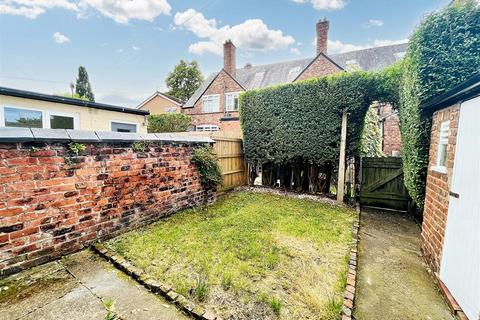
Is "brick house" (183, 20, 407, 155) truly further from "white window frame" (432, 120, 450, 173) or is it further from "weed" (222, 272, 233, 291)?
"weed" (222, 272, 233, 291)

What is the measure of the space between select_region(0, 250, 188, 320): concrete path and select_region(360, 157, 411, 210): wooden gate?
20.3 ft

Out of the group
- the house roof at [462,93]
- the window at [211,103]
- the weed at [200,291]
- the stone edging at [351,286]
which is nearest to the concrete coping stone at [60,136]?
the weed at [200,291]

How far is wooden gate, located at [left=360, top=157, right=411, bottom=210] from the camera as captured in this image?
5.86 meters

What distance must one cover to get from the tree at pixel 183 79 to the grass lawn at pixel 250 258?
3325 centimetres

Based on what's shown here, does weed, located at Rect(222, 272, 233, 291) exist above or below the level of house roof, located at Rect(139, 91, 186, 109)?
below

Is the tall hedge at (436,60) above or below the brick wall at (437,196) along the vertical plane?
above

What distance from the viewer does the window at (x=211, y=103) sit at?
21.1 metres

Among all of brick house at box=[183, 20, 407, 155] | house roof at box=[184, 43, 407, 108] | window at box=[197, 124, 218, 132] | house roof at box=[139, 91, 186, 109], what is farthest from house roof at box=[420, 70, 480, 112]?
house roof at box=[139, 91, 186, 109]

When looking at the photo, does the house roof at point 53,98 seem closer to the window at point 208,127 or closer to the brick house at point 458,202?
the brick house at point 458,202

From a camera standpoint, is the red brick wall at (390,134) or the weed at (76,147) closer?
the weed at (76,147)

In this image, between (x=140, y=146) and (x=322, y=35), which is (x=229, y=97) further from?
(x=140, y=146)

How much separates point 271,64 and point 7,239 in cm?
2507

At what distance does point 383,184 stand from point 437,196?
3.40m

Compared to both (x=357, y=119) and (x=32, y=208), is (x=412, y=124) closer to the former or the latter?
(x=357, y=119)
